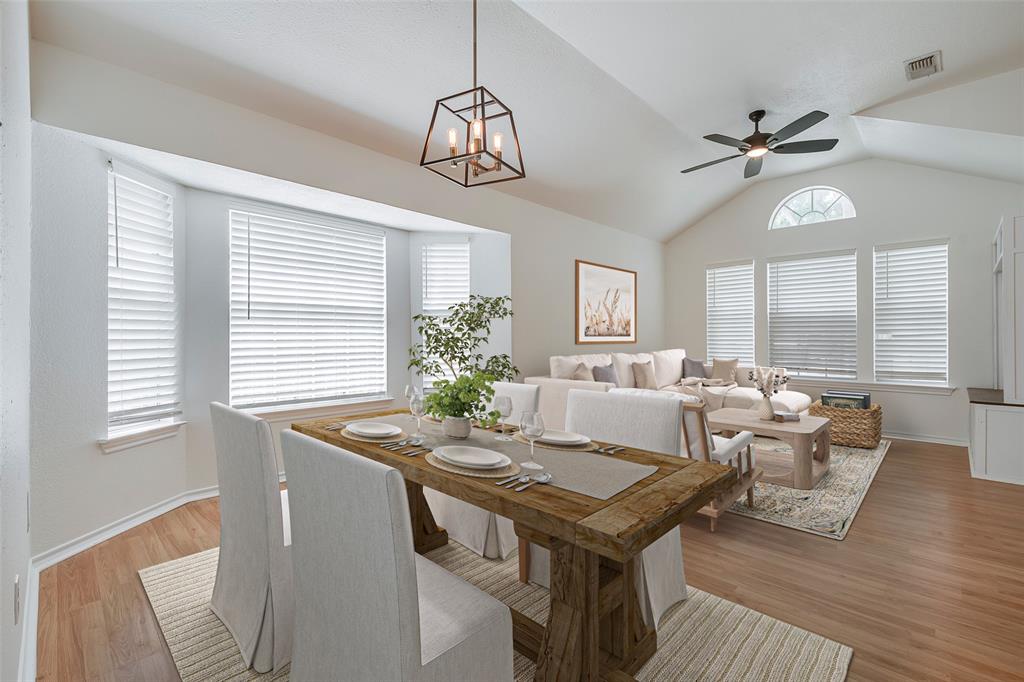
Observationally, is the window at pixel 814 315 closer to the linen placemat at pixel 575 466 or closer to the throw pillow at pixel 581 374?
the throw pillow at pixel 581 374

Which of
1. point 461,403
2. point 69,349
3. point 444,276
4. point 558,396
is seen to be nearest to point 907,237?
point 558,396

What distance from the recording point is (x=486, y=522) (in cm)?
251

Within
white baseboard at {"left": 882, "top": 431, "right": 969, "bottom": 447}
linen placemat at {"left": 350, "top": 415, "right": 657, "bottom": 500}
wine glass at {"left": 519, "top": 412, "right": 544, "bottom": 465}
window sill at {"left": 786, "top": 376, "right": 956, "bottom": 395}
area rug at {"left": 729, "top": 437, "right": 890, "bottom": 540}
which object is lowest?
area rug at {"left": 729, "top": 437, "right": 890, "bottom": 540}

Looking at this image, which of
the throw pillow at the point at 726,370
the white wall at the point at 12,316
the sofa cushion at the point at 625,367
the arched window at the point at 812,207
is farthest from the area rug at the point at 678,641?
the arched window at the point at 812,207

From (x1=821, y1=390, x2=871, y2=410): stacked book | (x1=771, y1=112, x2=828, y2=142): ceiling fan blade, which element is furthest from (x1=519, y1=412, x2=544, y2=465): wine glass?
(x1=821, y1=390, x2=871, y2=410): stacked book

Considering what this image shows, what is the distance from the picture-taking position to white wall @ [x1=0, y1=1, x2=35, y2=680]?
4.17 feet

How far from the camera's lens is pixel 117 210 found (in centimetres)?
289

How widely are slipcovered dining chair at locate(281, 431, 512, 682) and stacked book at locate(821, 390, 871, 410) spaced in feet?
16.3

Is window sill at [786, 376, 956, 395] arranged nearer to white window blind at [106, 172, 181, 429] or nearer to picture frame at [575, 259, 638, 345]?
picture frame at [575, 259, 638, 345]

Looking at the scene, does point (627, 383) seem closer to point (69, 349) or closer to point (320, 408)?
point (320, 408)

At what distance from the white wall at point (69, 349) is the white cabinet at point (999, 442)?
20.7ft

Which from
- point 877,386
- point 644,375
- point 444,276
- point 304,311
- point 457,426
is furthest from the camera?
point 644,375

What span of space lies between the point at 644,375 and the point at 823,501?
8.15 feet

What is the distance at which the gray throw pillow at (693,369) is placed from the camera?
6270mm
